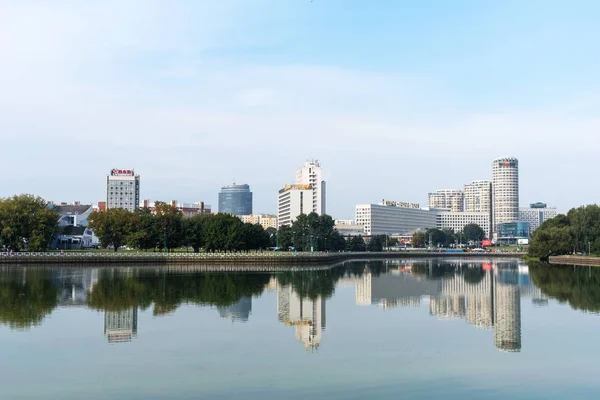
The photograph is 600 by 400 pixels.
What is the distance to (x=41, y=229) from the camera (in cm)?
9569

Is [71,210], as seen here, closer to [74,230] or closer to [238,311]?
[74,230]

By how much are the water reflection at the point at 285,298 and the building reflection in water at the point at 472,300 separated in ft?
0.14

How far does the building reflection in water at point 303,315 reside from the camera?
27269 mm

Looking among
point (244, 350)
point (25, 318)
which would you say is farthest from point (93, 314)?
point (244, 350)

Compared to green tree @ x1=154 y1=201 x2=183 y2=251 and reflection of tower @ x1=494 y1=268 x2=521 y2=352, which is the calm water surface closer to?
reflection of tower @ x1=494 y1=268 x2=521 y2=352

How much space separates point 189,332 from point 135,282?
30.9 m

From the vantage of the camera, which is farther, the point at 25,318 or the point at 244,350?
the point at 25,318

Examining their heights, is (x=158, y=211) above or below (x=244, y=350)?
above

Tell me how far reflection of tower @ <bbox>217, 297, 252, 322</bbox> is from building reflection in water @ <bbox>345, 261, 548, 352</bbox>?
7.67 meters

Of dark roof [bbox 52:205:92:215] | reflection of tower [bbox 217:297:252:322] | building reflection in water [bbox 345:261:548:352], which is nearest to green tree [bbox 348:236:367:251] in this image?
dark roof [bbox 52:205:92:215]

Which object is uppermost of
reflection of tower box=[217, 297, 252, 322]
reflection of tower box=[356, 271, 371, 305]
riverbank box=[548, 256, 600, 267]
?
riverbank box=[548, 256, 600, 267]

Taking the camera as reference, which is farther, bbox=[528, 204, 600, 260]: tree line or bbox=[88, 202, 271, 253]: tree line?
bbox=[88, 202, 271, 253]: tree line

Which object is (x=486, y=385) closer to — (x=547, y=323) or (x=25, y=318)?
(x=547, y=323)

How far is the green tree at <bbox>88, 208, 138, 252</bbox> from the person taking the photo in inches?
4063
